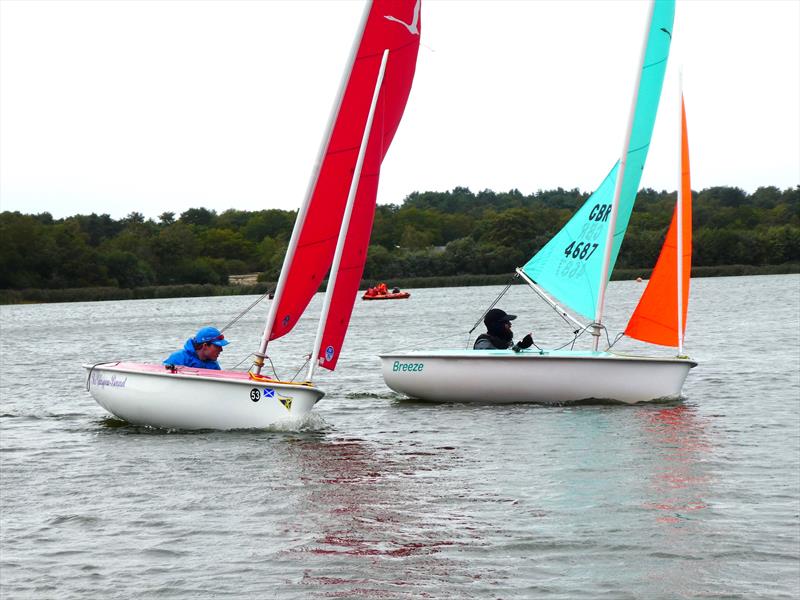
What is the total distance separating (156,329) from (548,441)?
42.2m

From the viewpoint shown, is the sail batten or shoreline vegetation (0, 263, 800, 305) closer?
the sail batten

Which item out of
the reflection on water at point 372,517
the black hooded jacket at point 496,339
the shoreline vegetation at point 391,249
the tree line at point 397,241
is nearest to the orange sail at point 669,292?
the black hooded jacket at point 496,339

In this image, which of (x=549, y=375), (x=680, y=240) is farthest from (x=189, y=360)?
(x=680, y=240)

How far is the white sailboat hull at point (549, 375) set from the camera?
16375 mm

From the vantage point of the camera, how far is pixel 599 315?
17312 mm

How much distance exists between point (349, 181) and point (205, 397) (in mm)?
3303

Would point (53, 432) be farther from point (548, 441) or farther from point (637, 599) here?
point (637, 599)

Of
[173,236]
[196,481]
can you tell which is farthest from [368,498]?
[173,236]

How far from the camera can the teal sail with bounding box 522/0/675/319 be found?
17531mm

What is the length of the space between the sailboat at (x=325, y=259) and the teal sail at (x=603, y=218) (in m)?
4.05

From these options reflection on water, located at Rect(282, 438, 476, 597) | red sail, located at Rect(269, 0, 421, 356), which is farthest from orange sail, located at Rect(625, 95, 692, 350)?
reflection on water, located at Rect(282, 438, 476, 597)

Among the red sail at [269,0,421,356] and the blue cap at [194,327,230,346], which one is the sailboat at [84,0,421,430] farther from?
the blue cap at [194,327,230,346]

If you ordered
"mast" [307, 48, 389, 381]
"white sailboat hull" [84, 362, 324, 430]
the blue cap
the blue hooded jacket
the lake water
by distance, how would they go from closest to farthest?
the lake water
"white sailboat hull" [84, 362, 324, 430]
"mast" [307, 48, 389, 381]
the blue cap
the blue hooded jacket

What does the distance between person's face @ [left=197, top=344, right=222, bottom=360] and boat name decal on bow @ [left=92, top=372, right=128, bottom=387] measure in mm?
1001
